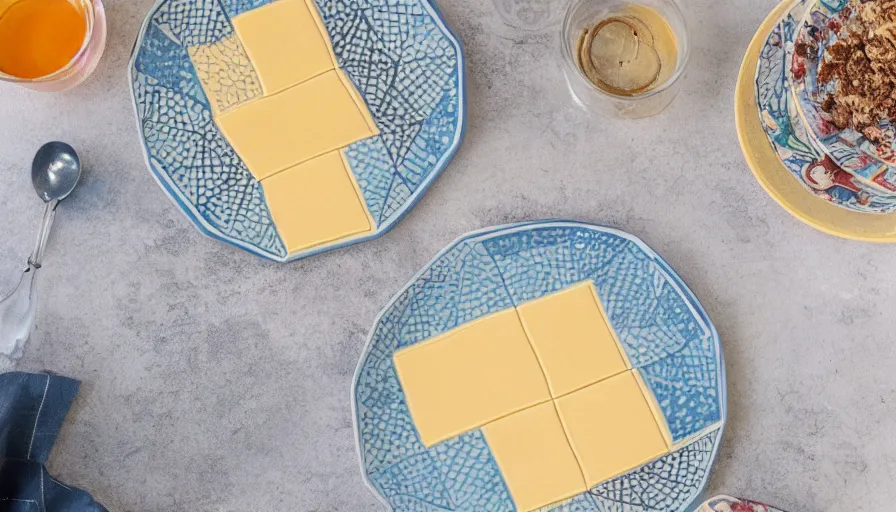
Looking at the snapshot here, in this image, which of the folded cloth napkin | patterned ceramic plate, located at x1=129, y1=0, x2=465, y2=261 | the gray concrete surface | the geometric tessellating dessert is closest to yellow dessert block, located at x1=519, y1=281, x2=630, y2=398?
the geometric tessellating dessert

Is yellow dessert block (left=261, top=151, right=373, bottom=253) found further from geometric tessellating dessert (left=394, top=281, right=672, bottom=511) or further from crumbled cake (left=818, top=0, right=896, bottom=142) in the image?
crumbled cake (left=818, top=0, right=896, bottom=142)

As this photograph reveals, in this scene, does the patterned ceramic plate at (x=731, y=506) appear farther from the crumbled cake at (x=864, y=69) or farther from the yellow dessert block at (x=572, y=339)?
the crumbled cake at (x=864, y=69)

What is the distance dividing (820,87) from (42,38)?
0.93 metres

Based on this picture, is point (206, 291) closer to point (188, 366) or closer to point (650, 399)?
point (188, 366)

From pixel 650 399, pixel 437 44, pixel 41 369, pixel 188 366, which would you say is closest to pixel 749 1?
pixel 437 44

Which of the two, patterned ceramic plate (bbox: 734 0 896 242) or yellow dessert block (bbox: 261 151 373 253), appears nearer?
patterned ceramic plate (bbox: 734 0 896 242)

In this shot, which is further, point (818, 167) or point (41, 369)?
point (41, 369)

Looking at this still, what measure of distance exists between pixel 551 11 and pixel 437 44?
0.16 meters

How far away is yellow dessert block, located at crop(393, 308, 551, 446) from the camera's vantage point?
2.78 ft

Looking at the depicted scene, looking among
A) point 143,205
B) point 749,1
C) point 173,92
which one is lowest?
point 143,205

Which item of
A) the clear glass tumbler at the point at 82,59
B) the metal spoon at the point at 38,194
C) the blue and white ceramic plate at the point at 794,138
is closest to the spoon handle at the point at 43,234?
the metal spoon at the point at 38,194

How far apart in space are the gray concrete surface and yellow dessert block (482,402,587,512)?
184 mm

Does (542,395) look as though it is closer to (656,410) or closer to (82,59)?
(656,410)

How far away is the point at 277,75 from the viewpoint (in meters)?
0.89
